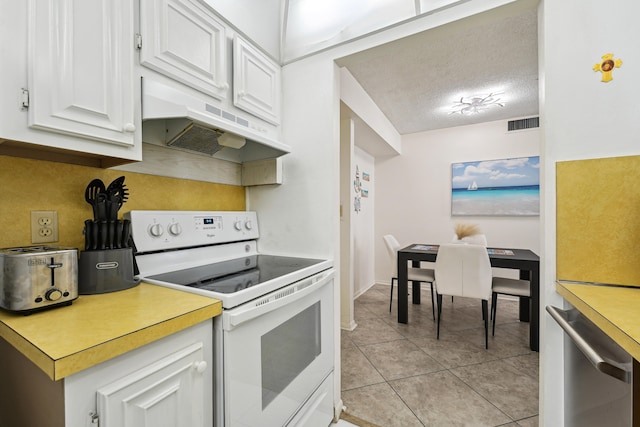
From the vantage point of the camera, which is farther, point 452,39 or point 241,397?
point 452,39

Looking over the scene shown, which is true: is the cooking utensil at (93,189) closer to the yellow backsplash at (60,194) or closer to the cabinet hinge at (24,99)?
the yellow backsplash at (60,194)

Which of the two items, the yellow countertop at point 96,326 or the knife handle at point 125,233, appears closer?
the yellow countertop at point 96,326

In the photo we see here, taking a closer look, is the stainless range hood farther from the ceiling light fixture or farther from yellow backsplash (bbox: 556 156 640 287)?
the ceiling light fixture

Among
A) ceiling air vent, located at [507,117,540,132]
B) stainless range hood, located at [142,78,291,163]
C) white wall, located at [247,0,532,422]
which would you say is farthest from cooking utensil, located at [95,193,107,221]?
ceiling air vent, located at [507,117,540,132]

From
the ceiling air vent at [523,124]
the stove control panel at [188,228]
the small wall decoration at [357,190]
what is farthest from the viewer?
the small wall decoration at [357,190]

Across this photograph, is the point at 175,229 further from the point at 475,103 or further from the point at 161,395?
the point at 475,103

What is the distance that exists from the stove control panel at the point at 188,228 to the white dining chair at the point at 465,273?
70.9 inches

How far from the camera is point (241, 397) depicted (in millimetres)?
875

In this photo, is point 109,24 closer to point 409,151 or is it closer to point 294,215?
point 294,215

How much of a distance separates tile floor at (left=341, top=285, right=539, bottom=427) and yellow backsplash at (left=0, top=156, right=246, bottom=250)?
165 centimetres

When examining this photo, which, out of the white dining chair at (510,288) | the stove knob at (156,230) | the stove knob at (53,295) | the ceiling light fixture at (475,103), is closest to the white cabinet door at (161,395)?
the stove knob at (53,295)

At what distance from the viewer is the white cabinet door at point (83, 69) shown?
750mm

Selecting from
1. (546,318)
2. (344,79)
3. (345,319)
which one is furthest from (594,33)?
(345,319)

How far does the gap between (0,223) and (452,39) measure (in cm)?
263
